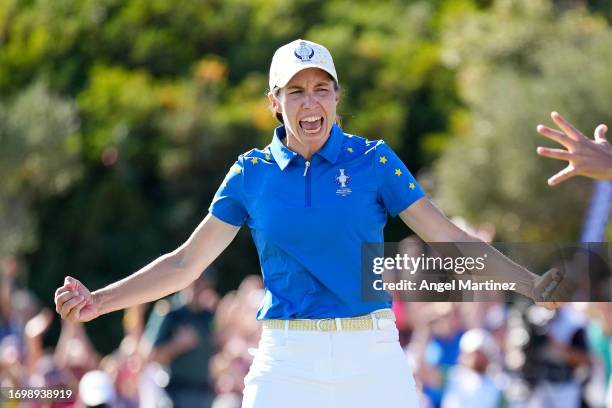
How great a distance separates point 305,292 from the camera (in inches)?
224

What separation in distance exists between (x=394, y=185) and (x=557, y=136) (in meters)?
0.85

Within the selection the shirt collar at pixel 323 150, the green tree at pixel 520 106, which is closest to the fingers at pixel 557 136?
the shirt collar at pixel 323 150

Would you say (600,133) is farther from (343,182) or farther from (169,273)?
(169,273)

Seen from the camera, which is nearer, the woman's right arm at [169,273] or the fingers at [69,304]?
the fingers at [69,304]

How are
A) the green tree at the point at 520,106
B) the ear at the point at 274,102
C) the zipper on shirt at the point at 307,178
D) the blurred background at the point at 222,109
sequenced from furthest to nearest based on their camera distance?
the blurred background at the point at 222,109 → the green tree at the point at 520,106 → the ear at the point at 274,102 → the zipper on shirt at the point at 307,178

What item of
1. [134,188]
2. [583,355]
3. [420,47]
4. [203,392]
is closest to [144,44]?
[134,188]

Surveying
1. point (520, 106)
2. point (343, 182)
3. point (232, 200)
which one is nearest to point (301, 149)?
point (343, 182)

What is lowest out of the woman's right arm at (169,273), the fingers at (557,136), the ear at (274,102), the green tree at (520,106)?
the woman's right arm at (169,273)

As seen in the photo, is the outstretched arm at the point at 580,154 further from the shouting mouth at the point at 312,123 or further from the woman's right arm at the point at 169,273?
the woman's right arm at the point at 169,273

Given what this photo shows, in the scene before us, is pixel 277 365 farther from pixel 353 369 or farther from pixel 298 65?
pixel 298 65

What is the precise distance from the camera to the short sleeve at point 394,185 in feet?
19.1

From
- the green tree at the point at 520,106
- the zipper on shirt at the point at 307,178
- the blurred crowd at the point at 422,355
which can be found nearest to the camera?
the zipper on shirt at the point at 307,178

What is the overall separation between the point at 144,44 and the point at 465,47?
701 centimetres

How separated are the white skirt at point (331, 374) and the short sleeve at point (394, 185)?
533mm
